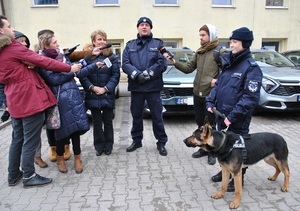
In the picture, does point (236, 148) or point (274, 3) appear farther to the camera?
point (274, 3)

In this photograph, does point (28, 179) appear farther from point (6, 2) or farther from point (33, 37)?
point (6, 2)

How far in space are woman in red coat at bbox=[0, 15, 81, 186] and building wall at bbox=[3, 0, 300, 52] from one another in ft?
33.1

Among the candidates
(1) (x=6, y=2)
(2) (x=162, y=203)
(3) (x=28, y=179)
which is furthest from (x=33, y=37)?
(2) (x=162, y=203)

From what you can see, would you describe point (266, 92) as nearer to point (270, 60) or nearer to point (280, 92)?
point (280, 92)

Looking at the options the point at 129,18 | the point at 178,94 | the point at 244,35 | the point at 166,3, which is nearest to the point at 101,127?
the point at 178,94

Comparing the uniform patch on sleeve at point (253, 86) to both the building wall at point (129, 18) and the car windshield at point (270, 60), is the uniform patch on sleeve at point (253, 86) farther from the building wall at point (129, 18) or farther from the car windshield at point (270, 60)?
the building wall at point (129, 18)

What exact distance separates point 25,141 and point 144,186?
5.24ft

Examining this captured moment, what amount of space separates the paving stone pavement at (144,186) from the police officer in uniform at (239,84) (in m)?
0.44

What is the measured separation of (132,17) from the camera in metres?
12.8

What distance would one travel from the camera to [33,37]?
12688 mm

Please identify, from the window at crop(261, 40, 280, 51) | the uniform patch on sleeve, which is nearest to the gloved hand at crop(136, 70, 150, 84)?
the uniform patch on sleeve

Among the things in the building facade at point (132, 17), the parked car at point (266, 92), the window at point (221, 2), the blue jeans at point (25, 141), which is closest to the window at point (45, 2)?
the building facade at point (132, 17)

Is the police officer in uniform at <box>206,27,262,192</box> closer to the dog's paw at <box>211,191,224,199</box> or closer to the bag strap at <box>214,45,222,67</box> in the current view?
the dog's paw at <box>211,191,224,199</box>

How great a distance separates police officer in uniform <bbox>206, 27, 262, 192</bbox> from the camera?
2.83 meters
